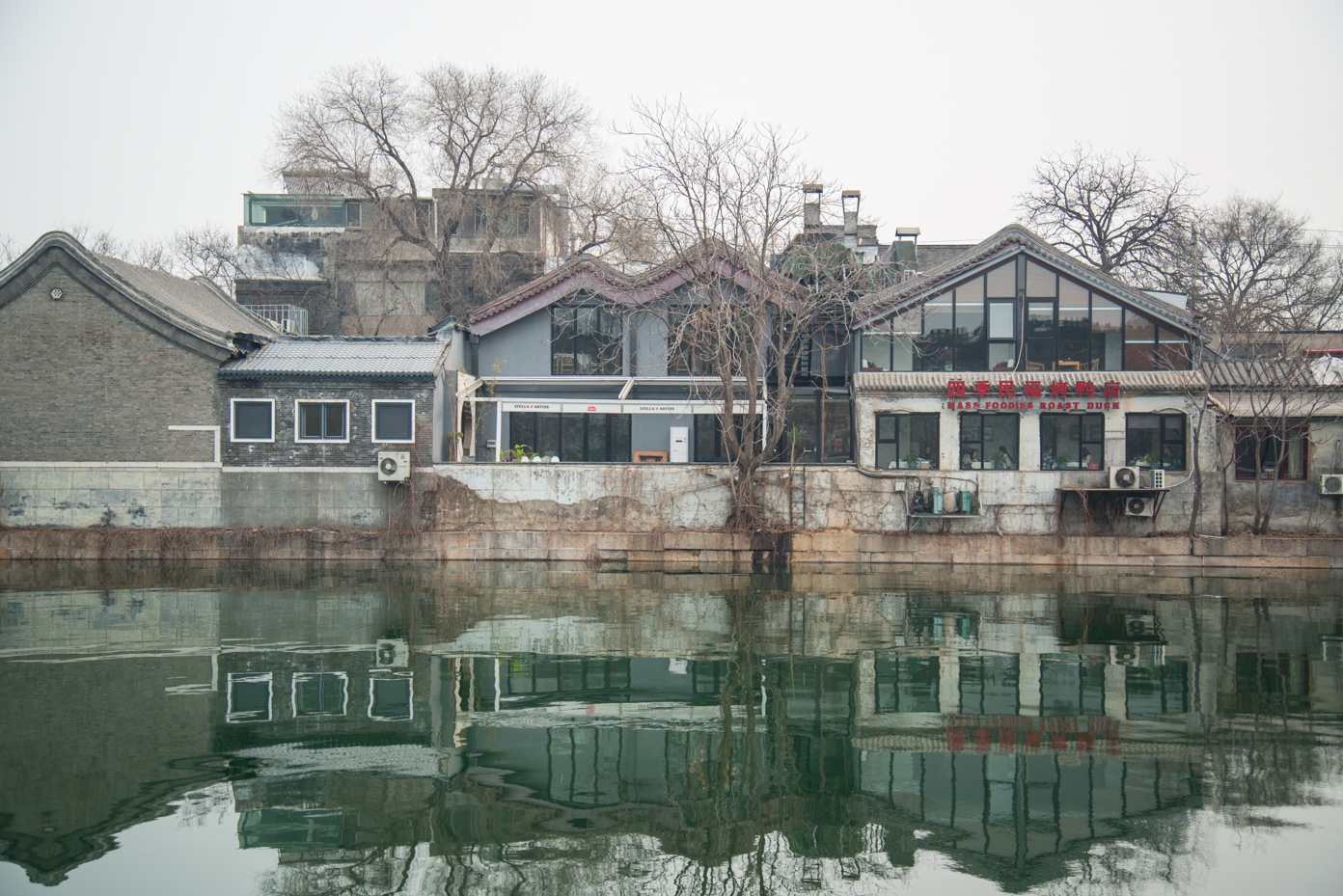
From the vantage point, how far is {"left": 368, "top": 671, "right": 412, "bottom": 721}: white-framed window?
993 centimetres

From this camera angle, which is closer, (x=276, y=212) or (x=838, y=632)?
(x=838, y=632)

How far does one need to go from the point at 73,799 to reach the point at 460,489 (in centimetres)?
1645

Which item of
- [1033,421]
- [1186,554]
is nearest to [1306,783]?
[1186,554]

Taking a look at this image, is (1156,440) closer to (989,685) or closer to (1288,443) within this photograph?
(1288,443)

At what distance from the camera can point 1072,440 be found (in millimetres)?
24797

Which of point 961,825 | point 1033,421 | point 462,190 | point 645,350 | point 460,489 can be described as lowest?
point 961,825

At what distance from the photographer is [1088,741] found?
934cm

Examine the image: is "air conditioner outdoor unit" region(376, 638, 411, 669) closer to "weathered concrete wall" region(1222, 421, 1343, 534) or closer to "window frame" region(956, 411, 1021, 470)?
"window frame" region(956, 411, 1021, 470)

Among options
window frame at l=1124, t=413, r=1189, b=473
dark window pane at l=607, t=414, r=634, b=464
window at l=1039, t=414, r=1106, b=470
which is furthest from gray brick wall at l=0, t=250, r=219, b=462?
window frame at l=1124, t=413, r=1189, b=473

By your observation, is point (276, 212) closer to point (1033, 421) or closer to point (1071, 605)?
point (1033, 421)

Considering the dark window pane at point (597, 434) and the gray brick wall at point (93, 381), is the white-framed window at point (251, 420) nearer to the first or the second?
the gray brick wall at point (93, 381)

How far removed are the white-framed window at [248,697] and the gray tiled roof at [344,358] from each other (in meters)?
13.5

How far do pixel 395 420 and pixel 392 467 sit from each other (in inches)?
60.7

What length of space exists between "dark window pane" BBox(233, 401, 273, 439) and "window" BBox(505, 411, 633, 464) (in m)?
6.46
